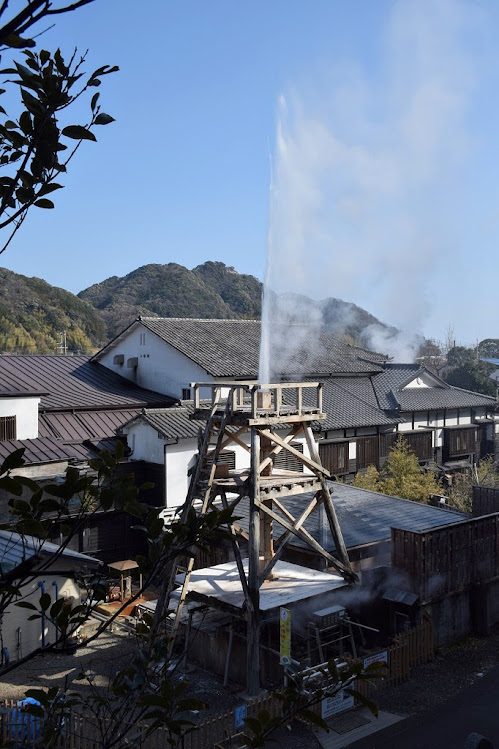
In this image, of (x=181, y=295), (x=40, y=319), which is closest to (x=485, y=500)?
(x=40, y=319)

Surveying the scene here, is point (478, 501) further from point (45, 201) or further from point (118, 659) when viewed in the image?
point (45, 201)

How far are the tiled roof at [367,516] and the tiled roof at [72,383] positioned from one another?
8.50 m

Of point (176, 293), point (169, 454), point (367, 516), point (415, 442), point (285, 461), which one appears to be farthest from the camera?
point (176, 293)

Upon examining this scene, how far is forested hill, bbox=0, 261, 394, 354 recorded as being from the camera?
208ft

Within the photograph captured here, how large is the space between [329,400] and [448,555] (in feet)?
50.7

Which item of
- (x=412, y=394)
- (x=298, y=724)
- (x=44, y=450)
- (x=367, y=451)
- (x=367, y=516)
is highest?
(x=412, y=394)

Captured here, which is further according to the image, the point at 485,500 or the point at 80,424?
the point at 80,424

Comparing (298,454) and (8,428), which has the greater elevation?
(8,428)

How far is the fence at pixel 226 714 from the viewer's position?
33.2 feet

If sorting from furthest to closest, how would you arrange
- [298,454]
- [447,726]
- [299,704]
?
[298,454], [447,726], [299,704]

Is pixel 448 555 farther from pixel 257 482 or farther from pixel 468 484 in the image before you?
pixel 468 484

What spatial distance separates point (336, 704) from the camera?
40.2ft

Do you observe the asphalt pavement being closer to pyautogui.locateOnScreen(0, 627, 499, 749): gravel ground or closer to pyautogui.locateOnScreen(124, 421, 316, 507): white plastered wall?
pyautogui.locateOnScreen(0, 627, 499, 749): gravel ground

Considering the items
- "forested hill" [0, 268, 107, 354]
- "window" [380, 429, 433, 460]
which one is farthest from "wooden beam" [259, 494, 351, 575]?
"forested hill" [0, 268, 107, 354]
